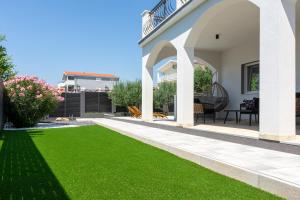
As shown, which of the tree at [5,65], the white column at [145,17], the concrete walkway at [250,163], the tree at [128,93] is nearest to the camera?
the concrete walkway at [250,163]

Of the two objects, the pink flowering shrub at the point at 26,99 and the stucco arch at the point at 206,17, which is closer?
the stucco arch at the point at 206,17

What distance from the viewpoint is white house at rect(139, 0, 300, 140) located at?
5.26 metres

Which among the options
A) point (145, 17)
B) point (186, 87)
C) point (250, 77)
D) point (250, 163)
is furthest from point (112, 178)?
point (145, 17)

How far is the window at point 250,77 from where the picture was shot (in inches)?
467

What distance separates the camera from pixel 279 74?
519 cm

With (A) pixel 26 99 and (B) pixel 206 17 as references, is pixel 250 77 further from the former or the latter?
(A) pixel 26 99

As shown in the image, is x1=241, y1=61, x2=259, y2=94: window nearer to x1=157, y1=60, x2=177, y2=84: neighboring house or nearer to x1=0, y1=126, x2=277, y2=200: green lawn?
x1=0, y1=126, x2=277, y2=200: green lawn

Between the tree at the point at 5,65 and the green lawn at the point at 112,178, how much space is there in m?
17.4

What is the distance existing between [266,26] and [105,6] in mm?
18244

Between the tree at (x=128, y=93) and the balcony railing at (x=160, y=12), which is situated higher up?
the balcony railing at (x=160, y=12)

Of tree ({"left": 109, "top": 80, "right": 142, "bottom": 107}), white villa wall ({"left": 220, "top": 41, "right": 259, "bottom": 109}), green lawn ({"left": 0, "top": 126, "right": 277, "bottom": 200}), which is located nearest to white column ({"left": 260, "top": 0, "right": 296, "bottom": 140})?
green lawn ({"left": 0, "top": 126, "right": 277, "bottom": 200})

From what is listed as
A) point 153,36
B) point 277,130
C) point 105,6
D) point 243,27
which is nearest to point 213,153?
point 277,130

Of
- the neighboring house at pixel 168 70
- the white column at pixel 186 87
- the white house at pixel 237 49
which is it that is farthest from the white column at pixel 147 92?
the neighboring house at pixel 168 70

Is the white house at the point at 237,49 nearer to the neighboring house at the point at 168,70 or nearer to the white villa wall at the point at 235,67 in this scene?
the white villa wall at the point at 235,67
